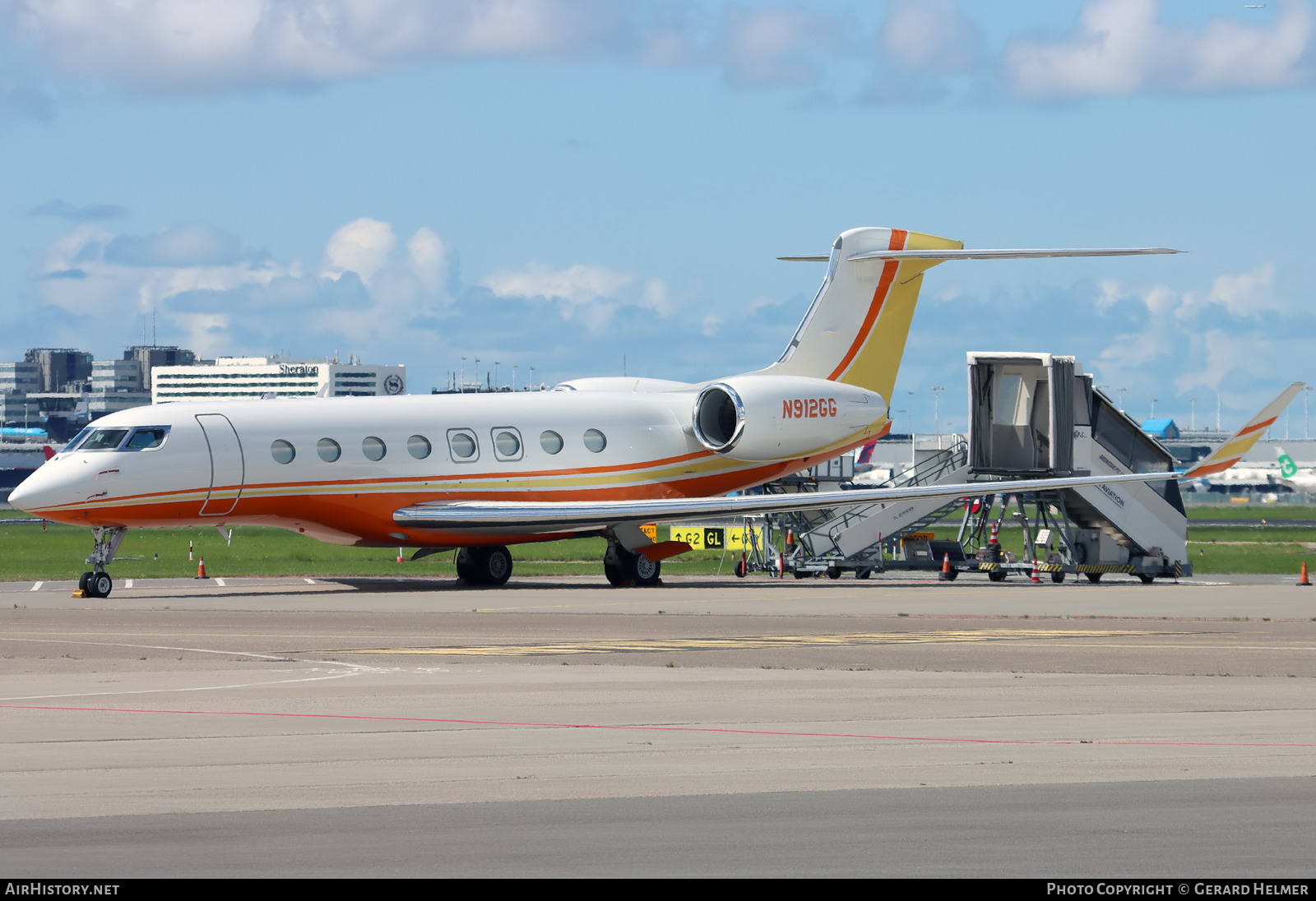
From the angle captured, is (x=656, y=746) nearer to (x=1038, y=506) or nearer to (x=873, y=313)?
(x=873, y=313)

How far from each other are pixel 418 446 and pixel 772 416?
8826 millimetres

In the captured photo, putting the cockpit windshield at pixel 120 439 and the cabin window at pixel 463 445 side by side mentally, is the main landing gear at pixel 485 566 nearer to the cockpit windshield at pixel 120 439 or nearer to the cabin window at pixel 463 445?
the cabin window at pixel 463 445

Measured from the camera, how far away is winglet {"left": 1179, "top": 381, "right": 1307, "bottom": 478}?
39125 mm

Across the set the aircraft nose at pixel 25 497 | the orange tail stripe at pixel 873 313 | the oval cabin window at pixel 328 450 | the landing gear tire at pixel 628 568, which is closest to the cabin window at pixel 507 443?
the landing gear tire at pixel 628 568

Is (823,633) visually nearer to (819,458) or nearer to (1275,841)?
(1275,841)

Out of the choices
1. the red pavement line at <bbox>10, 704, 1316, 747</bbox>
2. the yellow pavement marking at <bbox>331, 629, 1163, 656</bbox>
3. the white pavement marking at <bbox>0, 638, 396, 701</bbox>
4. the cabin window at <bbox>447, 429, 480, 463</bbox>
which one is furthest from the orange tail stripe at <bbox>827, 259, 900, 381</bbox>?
the red pavement line at <bbox>10, 704, 1316, 747</bbox>

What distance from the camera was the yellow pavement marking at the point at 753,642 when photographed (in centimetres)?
2241

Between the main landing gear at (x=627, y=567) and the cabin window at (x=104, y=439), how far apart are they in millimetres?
11184

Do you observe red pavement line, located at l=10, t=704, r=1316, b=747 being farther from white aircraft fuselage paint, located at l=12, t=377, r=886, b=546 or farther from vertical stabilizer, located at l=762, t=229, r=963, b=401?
vertical stabilizer, located at l=762, t=229, r=963, b=401

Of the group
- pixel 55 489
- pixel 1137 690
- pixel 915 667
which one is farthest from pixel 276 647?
pixel 55 489

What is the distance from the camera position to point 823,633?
25406 mm

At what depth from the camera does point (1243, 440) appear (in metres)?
39.7

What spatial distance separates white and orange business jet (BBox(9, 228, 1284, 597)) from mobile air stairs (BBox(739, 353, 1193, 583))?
2.59m

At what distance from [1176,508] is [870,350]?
29.7 feet
